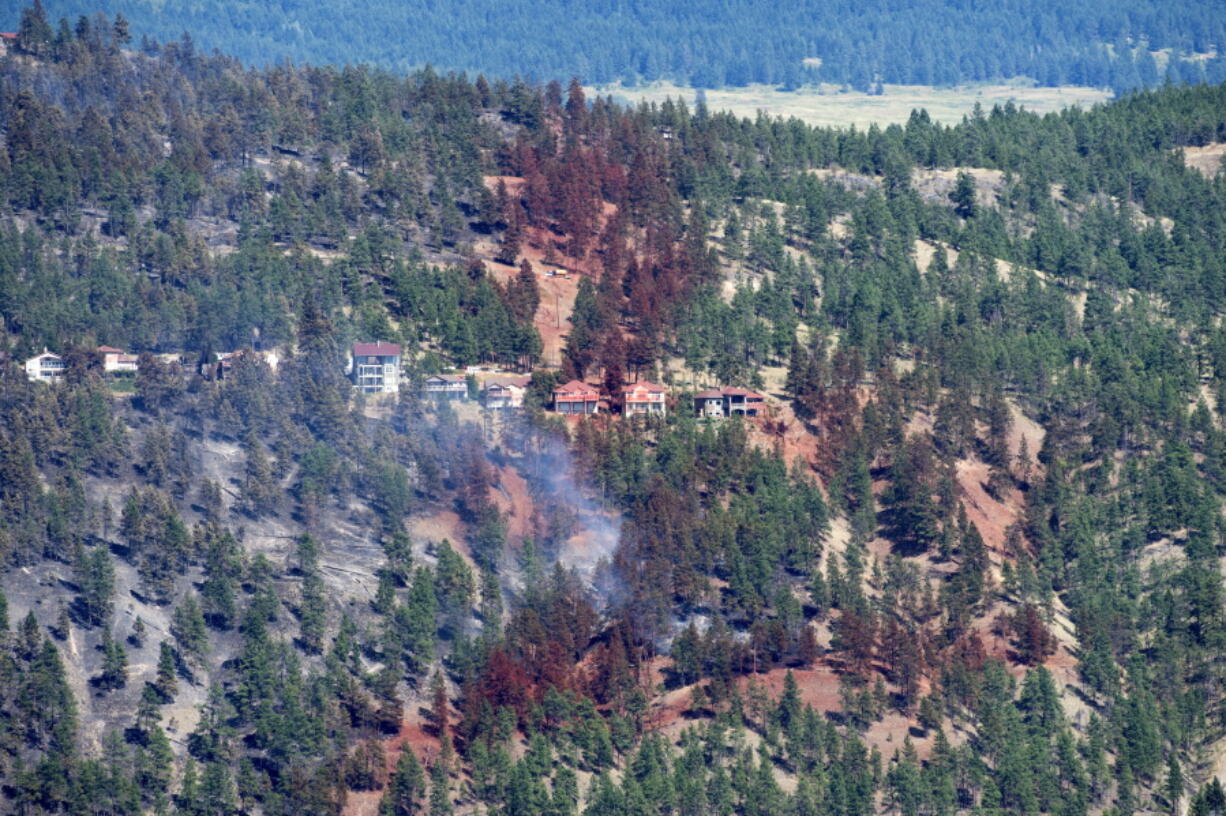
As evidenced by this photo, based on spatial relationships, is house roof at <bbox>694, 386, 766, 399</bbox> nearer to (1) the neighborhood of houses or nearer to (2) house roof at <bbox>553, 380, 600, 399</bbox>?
(1) the neighborhood of houses

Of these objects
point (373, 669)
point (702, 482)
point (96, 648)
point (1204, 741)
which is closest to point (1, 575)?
point (96, 648)

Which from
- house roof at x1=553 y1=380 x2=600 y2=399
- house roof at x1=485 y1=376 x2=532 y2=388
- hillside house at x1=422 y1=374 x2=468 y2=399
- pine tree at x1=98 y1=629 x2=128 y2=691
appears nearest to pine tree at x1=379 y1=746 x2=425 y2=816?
pine tree at x1=98 y1=629 x2=128 y2=691

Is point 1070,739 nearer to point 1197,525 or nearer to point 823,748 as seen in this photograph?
point 823,748

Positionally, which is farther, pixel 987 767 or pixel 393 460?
pixel 393 460

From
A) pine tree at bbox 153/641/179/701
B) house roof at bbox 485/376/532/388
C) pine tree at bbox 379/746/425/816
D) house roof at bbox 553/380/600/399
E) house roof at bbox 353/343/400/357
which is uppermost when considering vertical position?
house roof at bbox 353/343/400/357

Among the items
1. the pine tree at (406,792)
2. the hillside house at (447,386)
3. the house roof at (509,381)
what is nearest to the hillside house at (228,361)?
the hillside house at (447,386)

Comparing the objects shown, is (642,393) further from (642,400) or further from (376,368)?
(376,368)
